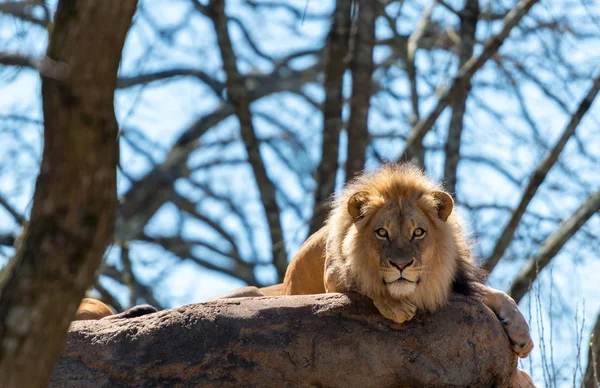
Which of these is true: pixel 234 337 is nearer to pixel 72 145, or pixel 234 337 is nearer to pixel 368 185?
pixel 368 185

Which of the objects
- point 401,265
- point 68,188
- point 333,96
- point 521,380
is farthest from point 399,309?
point 333,96

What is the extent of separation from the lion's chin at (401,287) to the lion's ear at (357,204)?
1.46 feet

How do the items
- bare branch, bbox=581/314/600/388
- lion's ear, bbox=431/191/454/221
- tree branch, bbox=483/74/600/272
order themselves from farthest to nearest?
tree branch, bbox=483/74/600/272, bare branch, bbox=581/314/600/388, lion's ear, bbox=431/191/454/221

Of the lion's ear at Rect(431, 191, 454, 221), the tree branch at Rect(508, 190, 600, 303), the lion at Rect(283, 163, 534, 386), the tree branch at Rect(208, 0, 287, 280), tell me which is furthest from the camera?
the tree branch at Rect(208, 0, 287, 280)

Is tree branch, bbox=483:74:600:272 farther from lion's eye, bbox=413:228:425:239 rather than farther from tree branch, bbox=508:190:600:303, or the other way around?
lion's eye, bbox=413:228:425:239

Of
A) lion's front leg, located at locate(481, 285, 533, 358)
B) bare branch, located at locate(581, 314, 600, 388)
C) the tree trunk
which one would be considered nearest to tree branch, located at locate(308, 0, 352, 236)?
bare branch, located at locate(581, 314, 600, 388)

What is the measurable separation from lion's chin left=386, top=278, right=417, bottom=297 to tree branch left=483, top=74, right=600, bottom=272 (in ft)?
21.7

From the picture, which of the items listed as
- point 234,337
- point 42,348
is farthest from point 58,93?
point 234,337

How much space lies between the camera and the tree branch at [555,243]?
11055 millimetres

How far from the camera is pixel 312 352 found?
5227mm

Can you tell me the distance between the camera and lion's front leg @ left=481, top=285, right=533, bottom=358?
5289 millimetres

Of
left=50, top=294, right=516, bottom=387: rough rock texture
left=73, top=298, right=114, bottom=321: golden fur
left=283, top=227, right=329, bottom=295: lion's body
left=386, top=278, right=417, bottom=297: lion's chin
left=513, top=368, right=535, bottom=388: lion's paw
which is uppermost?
left=283, top=227, right=329, bottom=295: lion's body

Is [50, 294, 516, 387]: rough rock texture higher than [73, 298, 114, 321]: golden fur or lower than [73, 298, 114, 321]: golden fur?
lower

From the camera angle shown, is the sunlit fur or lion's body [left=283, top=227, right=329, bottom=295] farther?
lion's body [left=283, top=227, right=329, bottom=295]
